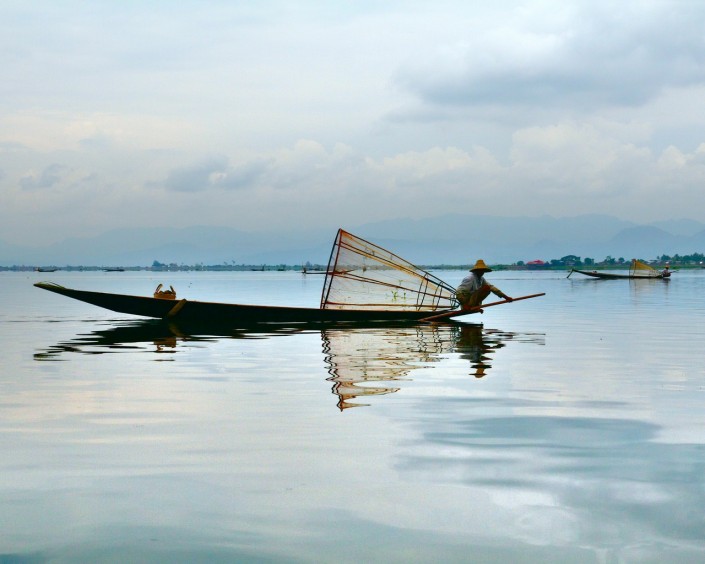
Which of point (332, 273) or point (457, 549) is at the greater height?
point (332, 273)

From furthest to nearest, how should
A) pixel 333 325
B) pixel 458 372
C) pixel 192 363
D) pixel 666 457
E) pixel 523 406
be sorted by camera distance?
pixel 333 325
pixel 192 363
pixel 458 372
pixel 523 406
pixel 666 457

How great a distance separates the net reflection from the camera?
586 inches

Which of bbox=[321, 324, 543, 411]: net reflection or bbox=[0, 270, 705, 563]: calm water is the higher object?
bbox=[321, 324, 543, 411]: net reflection

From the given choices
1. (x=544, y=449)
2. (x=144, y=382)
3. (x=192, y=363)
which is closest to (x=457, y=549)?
(x=544, y=449)

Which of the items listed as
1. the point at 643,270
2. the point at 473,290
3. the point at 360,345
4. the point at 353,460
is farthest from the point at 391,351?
the point at 643,270

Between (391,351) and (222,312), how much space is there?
34.1ft

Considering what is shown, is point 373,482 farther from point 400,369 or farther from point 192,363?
point 192,363

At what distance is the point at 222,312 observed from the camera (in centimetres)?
2950

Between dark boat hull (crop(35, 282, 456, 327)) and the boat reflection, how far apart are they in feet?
1.46

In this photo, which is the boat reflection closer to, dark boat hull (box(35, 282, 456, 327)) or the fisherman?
dark boat hull (box(35, 282, 456, 327))

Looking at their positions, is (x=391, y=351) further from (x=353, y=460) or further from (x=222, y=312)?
(x=353, y=460)

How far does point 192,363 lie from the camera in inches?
725

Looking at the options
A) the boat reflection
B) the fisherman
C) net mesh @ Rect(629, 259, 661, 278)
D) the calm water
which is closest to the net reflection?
the boat reflection

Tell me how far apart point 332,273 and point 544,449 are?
2185 centimetres
